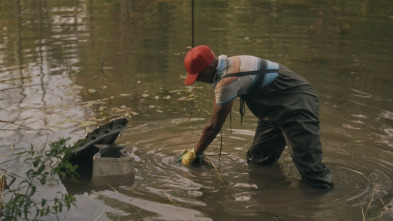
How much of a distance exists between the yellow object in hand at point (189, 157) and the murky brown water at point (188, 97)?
0.38ft

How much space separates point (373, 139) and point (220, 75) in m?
2.69

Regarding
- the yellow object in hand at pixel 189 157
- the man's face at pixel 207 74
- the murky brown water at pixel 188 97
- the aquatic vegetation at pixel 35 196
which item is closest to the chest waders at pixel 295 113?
the man's face at pixel 207 74

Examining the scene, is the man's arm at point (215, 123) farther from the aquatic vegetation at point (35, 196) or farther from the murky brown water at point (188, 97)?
the aquatic vegetation at point (35, 196)

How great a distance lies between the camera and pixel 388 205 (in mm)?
4887

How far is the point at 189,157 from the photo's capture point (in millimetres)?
5680

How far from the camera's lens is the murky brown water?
16.8 feet

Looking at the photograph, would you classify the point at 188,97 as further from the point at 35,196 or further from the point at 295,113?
the point at 35,196

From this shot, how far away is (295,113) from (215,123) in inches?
31.0

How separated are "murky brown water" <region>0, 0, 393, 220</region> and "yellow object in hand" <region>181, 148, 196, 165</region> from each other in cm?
12

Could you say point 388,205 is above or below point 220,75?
below

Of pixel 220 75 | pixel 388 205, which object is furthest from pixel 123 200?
pixel 388 205

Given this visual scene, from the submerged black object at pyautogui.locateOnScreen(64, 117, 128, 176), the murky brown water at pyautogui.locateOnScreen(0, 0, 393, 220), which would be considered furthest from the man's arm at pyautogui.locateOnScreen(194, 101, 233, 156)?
the submerged black object at pyautogui.locateOnScreen(64, 117, 128, 176)

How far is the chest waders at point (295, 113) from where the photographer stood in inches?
198

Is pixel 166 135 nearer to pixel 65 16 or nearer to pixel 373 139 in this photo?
pixel 373 139
